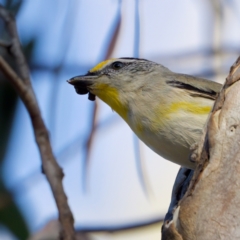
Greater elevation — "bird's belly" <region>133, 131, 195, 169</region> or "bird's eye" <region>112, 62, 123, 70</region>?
"bird's eye" <region>112, 62, 123, 70</region>

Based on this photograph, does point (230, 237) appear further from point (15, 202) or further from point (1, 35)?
point (1, 35)

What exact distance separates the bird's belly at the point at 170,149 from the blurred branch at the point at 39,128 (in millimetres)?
378

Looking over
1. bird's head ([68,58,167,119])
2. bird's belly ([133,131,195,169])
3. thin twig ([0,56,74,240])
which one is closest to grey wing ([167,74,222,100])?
bird's head ([68,58,167,119])

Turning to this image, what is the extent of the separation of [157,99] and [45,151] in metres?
0.51

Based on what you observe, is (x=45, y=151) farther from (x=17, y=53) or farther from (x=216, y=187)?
(x=216, y=187)

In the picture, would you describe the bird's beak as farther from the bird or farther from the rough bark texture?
the rough bark texture

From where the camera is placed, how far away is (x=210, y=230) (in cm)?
144

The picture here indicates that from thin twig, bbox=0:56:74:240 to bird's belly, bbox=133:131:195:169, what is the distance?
0.38m

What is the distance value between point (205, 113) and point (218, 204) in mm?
811

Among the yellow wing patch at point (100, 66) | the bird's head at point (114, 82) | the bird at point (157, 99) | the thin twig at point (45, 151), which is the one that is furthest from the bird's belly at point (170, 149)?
the yellow wing patch at point (100, 66)

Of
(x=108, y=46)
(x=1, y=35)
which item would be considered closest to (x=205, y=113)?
(x=108, y=46)

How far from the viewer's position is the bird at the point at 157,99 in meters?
2.16

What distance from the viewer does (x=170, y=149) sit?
217 centimetres

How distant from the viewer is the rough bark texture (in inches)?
56.9
